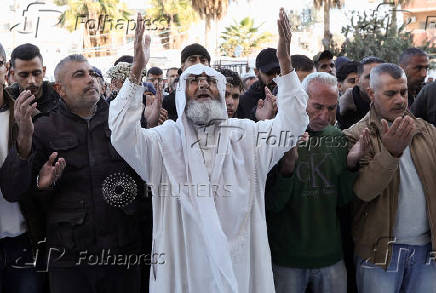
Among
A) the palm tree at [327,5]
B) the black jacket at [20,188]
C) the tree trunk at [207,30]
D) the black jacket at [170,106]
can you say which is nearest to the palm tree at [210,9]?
the tree trunk at [207,30]

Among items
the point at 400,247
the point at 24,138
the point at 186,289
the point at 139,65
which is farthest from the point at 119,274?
the point at 400,247

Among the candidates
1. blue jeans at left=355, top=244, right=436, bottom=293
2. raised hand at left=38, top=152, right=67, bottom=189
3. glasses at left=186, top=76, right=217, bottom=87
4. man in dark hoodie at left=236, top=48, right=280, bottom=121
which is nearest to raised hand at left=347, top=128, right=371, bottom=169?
blue jeans at left=355, top=244, right=436, bottom=293

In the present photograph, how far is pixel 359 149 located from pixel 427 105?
4.76ft

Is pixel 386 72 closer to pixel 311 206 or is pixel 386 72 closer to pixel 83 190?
pixel 311 206

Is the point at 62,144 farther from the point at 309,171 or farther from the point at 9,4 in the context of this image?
the point at 9,4

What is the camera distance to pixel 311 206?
2984 mm

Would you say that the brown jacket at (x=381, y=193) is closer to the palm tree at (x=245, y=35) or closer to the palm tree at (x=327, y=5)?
the palm tree at (x=327, y=5)

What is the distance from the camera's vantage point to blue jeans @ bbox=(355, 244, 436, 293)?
2.99 m

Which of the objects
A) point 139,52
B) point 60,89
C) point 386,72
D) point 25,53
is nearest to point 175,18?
point 25,53

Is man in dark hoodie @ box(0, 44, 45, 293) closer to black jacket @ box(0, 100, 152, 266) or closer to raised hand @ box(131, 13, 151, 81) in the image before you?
black jacket @ box(0, 100, 152, 266)

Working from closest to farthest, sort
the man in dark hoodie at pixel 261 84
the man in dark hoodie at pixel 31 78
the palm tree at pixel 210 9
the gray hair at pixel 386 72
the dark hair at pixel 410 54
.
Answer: the gray hair at pixel 386 72 < the man in dark hoodie at pixel 31 78 < the man in dark hoodie at pixel 261 84 < the dark hair at pixel 410 54 < the palm tree at pixel 210 9

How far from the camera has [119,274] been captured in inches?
116

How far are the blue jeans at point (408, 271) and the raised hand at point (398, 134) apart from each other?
65cm

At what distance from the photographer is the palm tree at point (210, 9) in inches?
765
